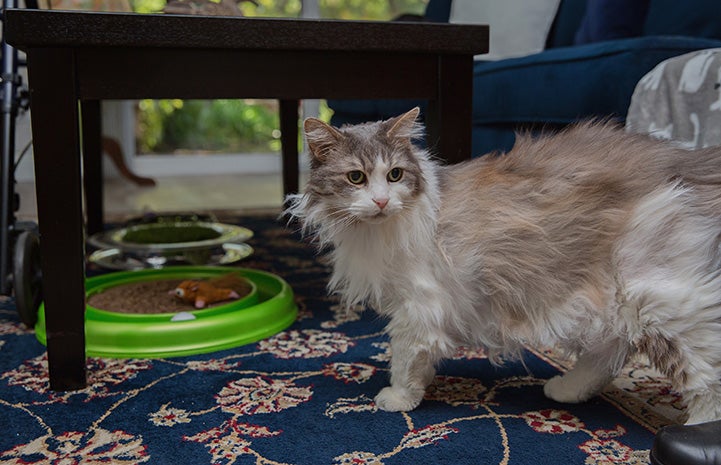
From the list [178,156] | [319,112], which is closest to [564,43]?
Result: [319,112]

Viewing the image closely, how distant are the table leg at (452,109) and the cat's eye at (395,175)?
384 millimetres

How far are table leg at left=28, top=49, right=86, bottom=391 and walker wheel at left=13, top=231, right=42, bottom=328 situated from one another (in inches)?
13.6

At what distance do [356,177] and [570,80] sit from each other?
1.15m

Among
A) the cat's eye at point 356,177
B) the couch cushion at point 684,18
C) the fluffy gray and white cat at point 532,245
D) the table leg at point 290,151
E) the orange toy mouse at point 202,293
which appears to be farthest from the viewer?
the table leg at point 290,151

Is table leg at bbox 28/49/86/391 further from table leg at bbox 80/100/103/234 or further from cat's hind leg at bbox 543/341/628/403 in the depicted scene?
table leg at bbox 80/100/103/234

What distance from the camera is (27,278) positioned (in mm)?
1631

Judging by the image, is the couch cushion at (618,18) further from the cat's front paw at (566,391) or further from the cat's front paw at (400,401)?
the cat's front paw at (400,401)

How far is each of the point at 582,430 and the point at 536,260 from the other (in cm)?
31

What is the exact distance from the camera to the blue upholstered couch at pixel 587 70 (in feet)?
6.07

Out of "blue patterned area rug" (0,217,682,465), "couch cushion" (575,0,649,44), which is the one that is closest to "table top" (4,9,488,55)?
"blue patterned area rug" (0,217,682,465)

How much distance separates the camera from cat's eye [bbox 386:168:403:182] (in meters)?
1.19

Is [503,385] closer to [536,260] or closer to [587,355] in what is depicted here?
[587,355]

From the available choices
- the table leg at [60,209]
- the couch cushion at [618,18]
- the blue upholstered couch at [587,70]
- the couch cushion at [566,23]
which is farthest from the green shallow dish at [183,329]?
the couch cushion at [566,23]

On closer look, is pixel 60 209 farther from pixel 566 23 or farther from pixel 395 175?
pixel 566 23
